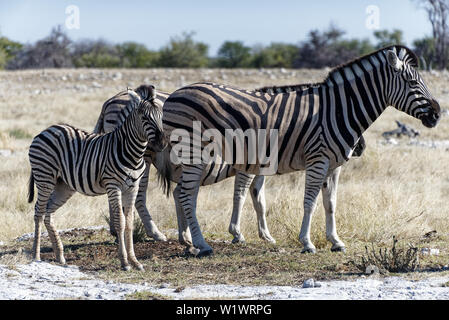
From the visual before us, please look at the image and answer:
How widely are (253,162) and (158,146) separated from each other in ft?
5.08

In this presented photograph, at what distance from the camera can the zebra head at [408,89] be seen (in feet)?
26.2

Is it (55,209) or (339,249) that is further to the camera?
(339,249)

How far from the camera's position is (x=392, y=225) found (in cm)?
912

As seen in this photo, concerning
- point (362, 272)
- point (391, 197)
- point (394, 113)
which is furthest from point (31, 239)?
point (394, 113)

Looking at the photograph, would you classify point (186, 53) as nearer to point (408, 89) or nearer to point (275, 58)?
point (275, 58)

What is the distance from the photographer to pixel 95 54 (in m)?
57.0

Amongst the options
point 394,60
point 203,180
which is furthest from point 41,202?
point 394,60

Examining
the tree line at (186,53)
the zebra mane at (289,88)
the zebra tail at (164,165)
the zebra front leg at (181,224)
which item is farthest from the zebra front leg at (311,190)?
the tree line at (186,53)

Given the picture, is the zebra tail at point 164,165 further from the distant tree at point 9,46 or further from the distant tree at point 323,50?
the distant tree at point 9,46

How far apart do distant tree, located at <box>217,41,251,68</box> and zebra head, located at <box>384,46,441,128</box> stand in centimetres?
4752

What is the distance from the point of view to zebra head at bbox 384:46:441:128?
26.2ft

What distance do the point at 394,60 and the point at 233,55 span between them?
2116 inches

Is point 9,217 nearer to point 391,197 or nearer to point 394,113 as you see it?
point 391,197

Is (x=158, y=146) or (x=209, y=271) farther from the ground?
(x=158, y=146)
